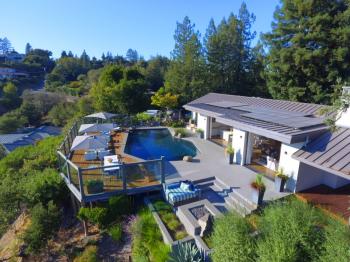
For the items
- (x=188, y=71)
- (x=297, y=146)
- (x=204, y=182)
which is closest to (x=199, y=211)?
(x=204, y=182)

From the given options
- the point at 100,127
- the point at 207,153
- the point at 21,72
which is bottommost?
the point at 207,153

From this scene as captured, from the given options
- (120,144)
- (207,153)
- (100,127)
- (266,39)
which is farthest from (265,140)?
(266,39)

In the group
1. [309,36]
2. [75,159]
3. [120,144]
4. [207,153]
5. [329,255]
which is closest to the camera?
[329,255]

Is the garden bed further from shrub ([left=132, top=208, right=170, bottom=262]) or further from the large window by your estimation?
the large window

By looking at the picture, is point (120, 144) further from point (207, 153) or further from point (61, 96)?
point (61, 96)

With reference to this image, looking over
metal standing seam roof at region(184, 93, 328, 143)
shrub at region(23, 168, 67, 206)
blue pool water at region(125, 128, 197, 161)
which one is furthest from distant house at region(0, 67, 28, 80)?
metal standing seam roof at region(184, 93, 328, 143)

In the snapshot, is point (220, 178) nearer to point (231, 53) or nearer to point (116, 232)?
point (116, 232)
